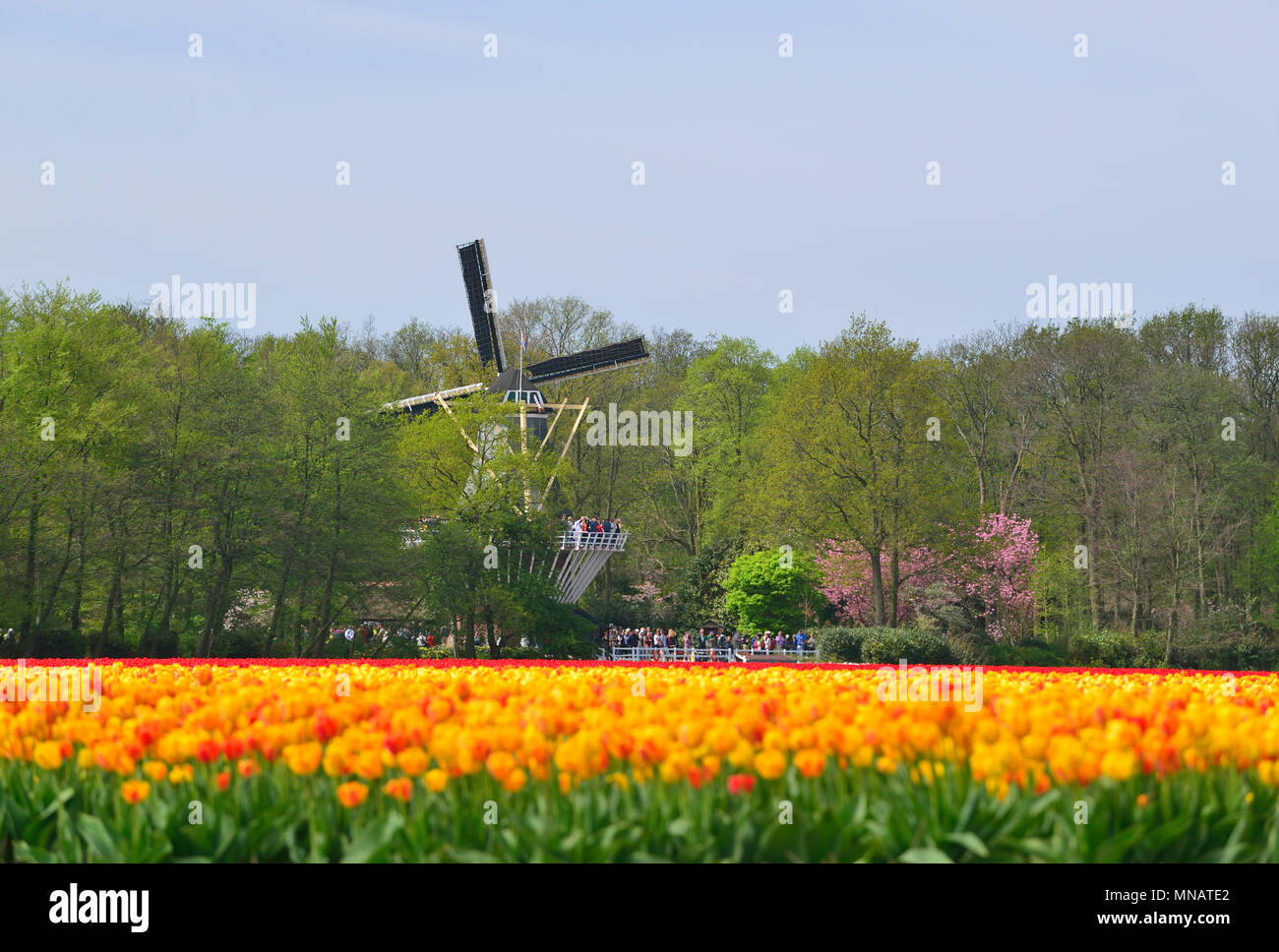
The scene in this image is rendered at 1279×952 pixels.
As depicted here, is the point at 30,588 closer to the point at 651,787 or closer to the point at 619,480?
the point at 651,787

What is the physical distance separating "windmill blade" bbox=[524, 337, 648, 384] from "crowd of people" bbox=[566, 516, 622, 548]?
35.0 ft

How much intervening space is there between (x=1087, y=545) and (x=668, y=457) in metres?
19.4

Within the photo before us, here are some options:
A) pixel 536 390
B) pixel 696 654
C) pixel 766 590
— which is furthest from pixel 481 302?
pixel 696 654

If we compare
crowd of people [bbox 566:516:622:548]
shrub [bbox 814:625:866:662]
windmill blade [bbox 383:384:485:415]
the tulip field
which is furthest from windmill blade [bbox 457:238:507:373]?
the tulip field

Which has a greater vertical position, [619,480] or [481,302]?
[481,302]

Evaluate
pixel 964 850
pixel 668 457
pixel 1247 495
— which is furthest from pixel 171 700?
pixel 668 457

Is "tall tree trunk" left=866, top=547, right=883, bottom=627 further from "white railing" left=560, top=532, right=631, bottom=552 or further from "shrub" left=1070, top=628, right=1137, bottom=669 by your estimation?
"white railing" left=560, top=532, right=631, bottom=552

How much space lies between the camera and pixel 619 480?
56781 millimetres

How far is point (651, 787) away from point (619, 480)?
5219 centimetres

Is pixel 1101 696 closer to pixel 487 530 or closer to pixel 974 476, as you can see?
pixel 487 530

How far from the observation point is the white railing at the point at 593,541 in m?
40.4

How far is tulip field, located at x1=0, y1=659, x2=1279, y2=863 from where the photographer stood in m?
4.37

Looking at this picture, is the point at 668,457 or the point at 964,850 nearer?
the point at 964,850

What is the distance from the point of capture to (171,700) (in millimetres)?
6766
